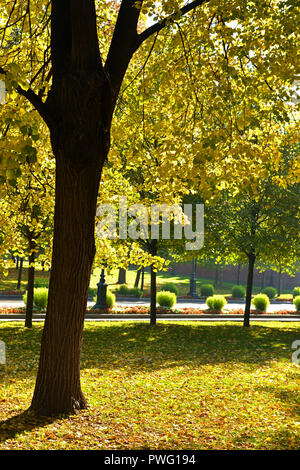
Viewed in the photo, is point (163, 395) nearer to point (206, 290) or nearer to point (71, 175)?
point (71, 175)

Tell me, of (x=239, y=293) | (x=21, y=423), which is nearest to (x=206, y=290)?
(x=239, y=293)

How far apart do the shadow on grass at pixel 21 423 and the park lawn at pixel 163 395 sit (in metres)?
0.01

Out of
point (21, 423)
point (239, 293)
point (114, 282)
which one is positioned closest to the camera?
point (21, 423)

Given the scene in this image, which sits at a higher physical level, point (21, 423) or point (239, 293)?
point (21, 423)

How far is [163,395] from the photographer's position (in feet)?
25.6

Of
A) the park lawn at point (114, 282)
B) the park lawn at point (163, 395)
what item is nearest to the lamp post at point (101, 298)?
the park lawn at point (163, 395)

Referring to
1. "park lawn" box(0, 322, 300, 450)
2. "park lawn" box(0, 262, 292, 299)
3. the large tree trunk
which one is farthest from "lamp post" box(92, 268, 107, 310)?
the large tree trunk

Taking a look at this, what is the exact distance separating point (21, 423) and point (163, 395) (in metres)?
2.80

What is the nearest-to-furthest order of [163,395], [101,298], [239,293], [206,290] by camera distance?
[163,395], [101,298], [206,290], [239,293]

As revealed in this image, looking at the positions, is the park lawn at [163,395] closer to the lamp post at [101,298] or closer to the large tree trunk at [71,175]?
the large tree trunk at [71,175]

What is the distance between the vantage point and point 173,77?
25.8 feet

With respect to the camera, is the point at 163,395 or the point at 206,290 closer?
the point at 163,395
